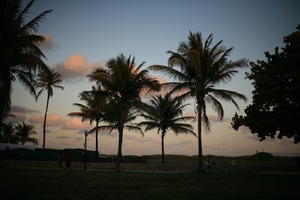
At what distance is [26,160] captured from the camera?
2425 centimetres

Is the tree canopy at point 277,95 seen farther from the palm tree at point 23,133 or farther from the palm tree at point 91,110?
the palm tree at point 23,133

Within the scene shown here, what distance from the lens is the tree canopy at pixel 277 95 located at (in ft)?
55.7

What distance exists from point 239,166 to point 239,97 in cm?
572

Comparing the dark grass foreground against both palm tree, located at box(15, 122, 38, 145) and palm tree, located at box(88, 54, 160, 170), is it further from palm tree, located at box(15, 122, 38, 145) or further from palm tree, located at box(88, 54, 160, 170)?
palm tree, located at box(15, 122, 38, 145)

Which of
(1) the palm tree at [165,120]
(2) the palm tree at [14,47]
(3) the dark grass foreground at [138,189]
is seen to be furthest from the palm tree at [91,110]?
(3) the dark grass foreground at [138,189]

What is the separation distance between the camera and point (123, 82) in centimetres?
2120

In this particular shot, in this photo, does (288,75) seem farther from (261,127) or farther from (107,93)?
(107,93)

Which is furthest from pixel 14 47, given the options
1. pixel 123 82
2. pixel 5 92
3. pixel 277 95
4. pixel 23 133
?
pixel 23 133

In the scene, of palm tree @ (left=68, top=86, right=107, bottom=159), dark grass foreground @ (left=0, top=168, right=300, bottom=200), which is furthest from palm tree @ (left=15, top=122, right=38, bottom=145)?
dark grass foreground @ (left=0, top=168, right=300, bottom=200)

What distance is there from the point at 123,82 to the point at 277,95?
38.5 ft

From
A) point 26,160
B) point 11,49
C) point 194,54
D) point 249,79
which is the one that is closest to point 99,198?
point 11,49

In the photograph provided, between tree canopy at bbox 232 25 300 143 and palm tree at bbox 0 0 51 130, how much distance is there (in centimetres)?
1503

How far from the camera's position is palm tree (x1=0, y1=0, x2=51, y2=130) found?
52.0 ft

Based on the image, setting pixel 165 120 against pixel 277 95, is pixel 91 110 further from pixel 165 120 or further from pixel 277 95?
pixel 277 95
